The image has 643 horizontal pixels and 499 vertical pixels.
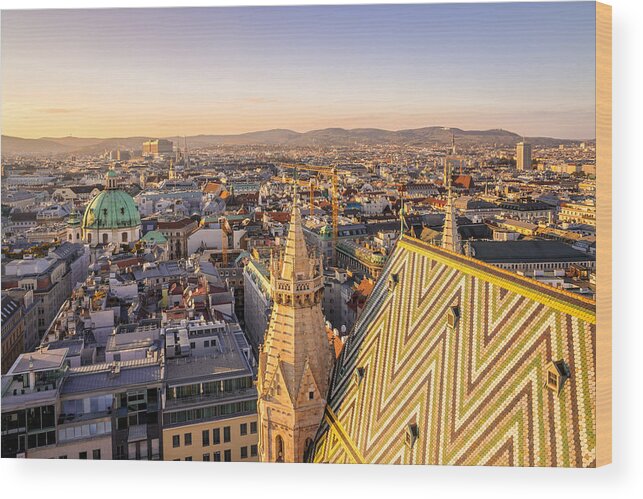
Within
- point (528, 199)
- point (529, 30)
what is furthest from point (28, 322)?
point (528, 199)

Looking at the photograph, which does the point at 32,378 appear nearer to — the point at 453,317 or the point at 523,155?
the point at 453,317

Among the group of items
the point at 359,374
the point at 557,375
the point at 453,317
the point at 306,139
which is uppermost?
the point at 306,139

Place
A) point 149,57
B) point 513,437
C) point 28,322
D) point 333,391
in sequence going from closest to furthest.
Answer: point 513,437 < point 333,391 < point 149,57 < point 28,322

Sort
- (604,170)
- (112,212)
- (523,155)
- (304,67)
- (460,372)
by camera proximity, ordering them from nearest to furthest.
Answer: (460,372)
(604,170)
(304,67)
(523,155)
(112,212)

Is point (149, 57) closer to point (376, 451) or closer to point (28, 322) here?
point (376, 451)

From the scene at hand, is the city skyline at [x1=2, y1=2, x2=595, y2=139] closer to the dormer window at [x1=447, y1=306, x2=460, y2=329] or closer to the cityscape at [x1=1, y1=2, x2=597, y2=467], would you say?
the cityscape at [x1=1, y1=2, x2=597, y2=467]

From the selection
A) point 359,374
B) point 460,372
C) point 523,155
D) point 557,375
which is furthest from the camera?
point 523,155

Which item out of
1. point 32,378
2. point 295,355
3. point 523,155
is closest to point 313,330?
point 295,355
